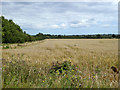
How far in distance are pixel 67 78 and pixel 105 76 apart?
3.97 ft

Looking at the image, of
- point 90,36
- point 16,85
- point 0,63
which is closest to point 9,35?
point 0,63

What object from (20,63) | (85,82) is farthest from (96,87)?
(20,63)

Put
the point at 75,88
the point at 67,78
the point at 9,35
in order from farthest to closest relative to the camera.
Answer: the point at 9,35, the point at 67,78, the point at 75,88

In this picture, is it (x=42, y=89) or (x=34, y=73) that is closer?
(x=42, y=89)

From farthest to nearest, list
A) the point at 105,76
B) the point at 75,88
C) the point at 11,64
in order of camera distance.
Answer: the point at 11,64 < the point at 105,76 < the point at 75,88

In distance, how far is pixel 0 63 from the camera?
5.16 meters

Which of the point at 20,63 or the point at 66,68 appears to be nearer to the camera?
the point at 66,68

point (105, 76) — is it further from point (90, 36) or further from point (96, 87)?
point (90, 36)

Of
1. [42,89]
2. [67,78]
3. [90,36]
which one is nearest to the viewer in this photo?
[42,89]

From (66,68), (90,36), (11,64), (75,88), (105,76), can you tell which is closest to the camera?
(75,88)

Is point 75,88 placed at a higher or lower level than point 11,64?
lower

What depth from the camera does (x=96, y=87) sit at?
3.43m

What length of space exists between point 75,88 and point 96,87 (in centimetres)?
51

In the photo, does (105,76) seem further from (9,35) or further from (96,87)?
(9,35)
